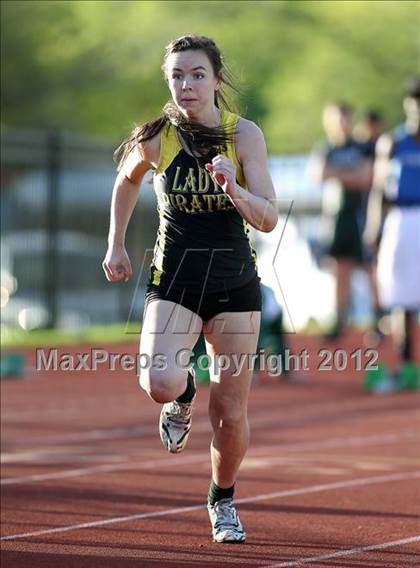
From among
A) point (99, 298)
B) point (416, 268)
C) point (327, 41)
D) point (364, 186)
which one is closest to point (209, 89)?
point (416, 268)

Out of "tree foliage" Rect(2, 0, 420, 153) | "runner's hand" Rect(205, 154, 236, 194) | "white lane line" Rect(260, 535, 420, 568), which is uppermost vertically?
"tree foliage" Rect(2, 0, 420, 153)

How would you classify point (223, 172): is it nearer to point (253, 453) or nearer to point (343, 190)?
point (253, 453)

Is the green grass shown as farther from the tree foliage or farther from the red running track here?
the tree foliage

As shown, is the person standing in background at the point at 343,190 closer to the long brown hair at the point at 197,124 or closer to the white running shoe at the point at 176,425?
the long brown hair at the point at 197,124

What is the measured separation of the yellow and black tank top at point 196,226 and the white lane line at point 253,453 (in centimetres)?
264

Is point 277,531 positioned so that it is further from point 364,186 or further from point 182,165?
point 364,186

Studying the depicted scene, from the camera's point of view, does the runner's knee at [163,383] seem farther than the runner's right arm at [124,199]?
No

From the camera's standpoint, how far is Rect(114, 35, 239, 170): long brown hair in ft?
22.2

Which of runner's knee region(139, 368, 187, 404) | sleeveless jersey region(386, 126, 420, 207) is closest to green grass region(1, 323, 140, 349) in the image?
sleeveless jersey region(386, 126, 420, 207)

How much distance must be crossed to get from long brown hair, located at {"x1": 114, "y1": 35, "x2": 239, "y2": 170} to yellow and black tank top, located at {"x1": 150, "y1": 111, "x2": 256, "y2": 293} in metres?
0.04

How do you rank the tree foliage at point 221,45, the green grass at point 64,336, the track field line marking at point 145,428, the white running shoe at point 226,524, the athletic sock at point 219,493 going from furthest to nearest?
the tree foliage at point 221,45, the green grass at point 64,336, the track field line marking at point 145,428, the athletic sock at point 219,493, the white running shoe at point 226,524

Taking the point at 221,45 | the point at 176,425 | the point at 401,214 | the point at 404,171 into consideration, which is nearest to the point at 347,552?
the point at 176,425

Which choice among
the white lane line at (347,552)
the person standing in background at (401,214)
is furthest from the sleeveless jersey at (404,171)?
the white lane line at (347,552)

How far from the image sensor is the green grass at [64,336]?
797 inches
